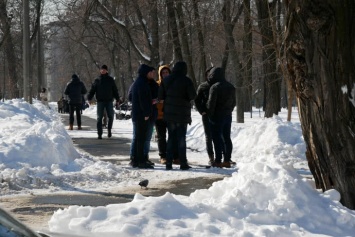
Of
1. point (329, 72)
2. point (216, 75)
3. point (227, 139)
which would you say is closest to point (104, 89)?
point (216, 75)

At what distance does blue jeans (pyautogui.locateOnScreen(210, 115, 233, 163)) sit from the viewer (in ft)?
40.8

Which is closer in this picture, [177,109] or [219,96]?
[177,109]

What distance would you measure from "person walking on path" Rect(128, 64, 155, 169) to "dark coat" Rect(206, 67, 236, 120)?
3.64ft

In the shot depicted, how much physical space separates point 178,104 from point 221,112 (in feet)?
3.06

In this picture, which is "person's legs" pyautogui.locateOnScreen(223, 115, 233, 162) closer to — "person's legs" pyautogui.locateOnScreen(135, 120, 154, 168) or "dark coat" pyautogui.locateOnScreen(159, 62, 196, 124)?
"dark coat" pyautogui.locateOnScreen(159, 62, 196, 124)

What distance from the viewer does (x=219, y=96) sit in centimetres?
1234

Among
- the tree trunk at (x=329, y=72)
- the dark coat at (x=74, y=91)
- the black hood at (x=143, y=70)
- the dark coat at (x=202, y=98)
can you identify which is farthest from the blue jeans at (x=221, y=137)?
the dark coat at (x=74, y=91)

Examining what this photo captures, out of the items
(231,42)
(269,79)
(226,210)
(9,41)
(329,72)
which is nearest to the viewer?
(226,210)

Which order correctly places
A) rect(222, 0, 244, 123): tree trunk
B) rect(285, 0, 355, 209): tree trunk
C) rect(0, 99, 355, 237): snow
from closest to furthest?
Answer: 1. rect(0, 99, 355, 237): snow
2. rect(285, 0, 355, 209): tree trunk
3. rect(222, 0, 244, 123): tree trunk

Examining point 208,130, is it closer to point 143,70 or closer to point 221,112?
point 221,112

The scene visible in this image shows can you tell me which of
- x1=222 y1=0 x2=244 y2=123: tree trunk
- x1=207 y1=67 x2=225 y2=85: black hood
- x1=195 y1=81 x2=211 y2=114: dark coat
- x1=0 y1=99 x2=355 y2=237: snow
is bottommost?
x1=0 y1=99 x2=355 y2=237: snow

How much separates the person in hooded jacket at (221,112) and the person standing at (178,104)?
0.54 metres

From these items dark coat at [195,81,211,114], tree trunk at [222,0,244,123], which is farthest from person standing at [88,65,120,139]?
tree trunk at [222,0,244,123]

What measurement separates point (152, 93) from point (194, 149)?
4.05 meters
